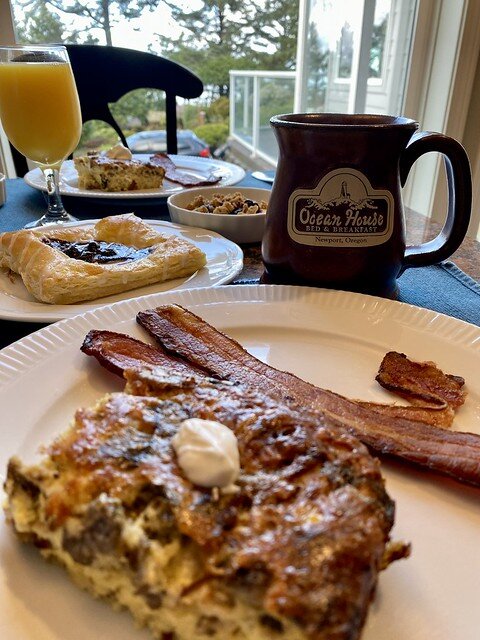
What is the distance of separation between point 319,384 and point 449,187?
54 centimetres

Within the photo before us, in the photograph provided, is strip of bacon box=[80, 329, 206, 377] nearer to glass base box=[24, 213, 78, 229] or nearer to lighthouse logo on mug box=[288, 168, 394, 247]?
lighthouse logo on mug box=[288, 168, 394, 247]

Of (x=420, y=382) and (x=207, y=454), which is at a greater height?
(x=207, y=454)

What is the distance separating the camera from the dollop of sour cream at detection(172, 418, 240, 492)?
0.49m

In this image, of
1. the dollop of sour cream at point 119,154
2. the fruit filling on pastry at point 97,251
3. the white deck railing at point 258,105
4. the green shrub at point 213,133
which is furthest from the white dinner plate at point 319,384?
the green shrub at point 213,133

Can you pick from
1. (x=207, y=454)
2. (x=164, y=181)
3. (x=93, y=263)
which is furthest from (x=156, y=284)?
(x=164, y=181)

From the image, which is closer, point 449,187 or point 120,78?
point 449,187

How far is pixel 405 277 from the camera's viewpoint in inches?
50.9

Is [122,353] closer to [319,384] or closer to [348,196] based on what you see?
[319,384]

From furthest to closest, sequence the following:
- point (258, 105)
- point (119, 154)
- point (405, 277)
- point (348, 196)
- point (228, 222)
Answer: point (258, 105), point (119, 154), point (228, 222), point (405, 277), point (348, 196)

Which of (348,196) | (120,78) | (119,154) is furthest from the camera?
(120,78)

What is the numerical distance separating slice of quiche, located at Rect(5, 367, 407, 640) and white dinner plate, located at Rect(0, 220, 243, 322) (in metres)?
0.47

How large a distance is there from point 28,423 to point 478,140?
293cm

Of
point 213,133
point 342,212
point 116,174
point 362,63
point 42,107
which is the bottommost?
point 213,133

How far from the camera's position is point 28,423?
70cm
